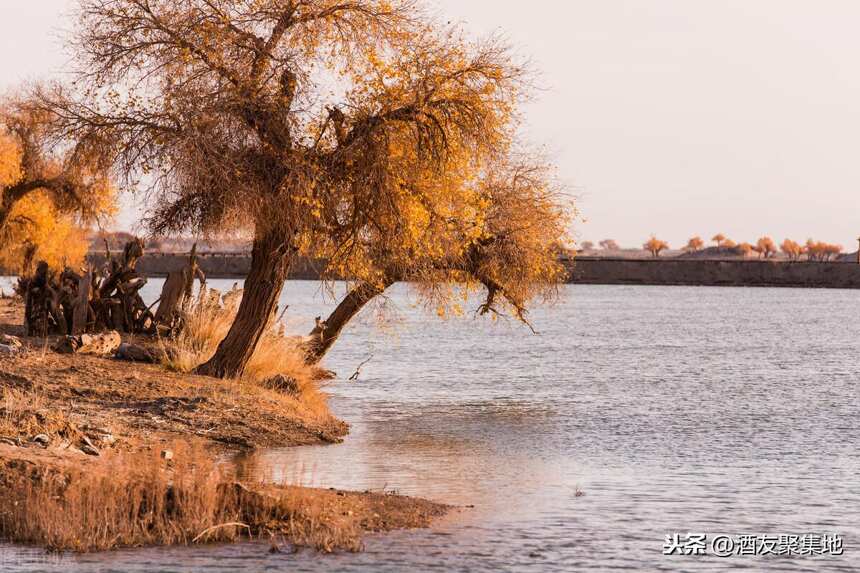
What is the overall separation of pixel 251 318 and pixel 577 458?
21.6ft

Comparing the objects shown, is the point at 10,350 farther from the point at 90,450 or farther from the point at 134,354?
the point at 90,450

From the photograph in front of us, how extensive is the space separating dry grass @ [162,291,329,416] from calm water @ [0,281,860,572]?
110 centimetres

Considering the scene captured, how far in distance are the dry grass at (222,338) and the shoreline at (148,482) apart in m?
2.91

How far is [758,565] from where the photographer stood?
13.5m

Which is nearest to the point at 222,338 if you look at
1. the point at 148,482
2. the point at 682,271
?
the point at 148,482

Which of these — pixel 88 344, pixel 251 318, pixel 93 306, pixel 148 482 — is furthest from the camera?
A: pixel 93 306

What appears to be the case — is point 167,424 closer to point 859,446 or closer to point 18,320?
point 859,446

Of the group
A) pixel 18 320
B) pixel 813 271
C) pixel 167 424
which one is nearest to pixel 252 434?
pixel 167 424

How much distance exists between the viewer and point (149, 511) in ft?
44.0

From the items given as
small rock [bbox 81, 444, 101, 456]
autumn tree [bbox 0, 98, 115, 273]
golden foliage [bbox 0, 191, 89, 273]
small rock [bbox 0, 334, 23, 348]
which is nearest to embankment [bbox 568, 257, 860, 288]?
golden foliage [bbox 0, 191, 89, 273]

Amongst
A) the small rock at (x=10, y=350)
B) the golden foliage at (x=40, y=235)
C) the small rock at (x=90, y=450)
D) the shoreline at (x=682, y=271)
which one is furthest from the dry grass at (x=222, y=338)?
the shoreline at (x=682, y=271)

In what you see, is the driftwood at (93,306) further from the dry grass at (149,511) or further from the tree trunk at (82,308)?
the dry grass at (149,511)

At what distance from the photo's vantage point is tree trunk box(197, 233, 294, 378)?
24.0m

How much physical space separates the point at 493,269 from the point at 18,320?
1556cm
